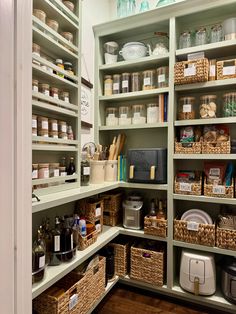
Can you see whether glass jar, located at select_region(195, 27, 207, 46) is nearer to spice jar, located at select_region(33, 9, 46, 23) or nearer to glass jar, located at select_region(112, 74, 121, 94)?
glass jar, located at select_region(112, 74, 121, 94)

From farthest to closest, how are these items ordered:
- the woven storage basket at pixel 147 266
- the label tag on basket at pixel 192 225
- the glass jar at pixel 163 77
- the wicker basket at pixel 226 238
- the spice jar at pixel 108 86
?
the spice jar at pixel 108 86 < the glass jar at pixel 163 77 < the woven storage basket at pixel 147 266 < the label tag on basket at pixel 192 225 < the wicker basket at pixel 226 238

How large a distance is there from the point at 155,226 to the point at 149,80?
126 cm

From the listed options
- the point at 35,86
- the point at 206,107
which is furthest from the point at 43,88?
the point at 206,107

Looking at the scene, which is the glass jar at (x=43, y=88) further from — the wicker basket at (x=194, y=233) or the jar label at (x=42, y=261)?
the wicker basket at (x=194, y=233)

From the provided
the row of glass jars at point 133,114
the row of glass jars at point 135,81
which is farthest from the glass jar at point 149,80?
the row of glass jars at point 133,114

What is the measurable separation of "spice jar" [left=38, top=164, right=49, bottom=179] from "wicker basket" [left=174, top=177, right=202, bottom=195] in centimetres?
101

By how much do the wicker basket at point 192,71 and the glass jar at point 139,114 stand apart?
402 millimetres

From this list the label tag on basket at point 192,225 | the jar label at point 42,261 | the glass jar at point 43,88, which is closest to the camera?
the jar label at point 42,261

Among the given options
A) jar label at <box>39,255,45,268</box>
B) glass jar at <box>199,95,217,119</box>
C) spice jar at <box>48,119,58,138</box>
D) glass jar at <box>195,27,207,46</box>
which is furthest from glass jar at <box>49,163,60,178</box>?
glass jar at <box>195,27,207,46</box>

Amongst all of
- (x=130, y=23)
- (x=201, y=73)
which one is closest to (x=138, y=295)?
(x=201, y=73)

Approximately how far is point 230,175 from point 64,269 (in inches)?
52.0

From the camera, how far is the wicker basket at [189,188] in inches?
67.9

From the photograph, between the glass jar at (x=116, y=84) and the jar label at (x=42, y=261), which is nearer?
the jar label at (x=42, y=261)
